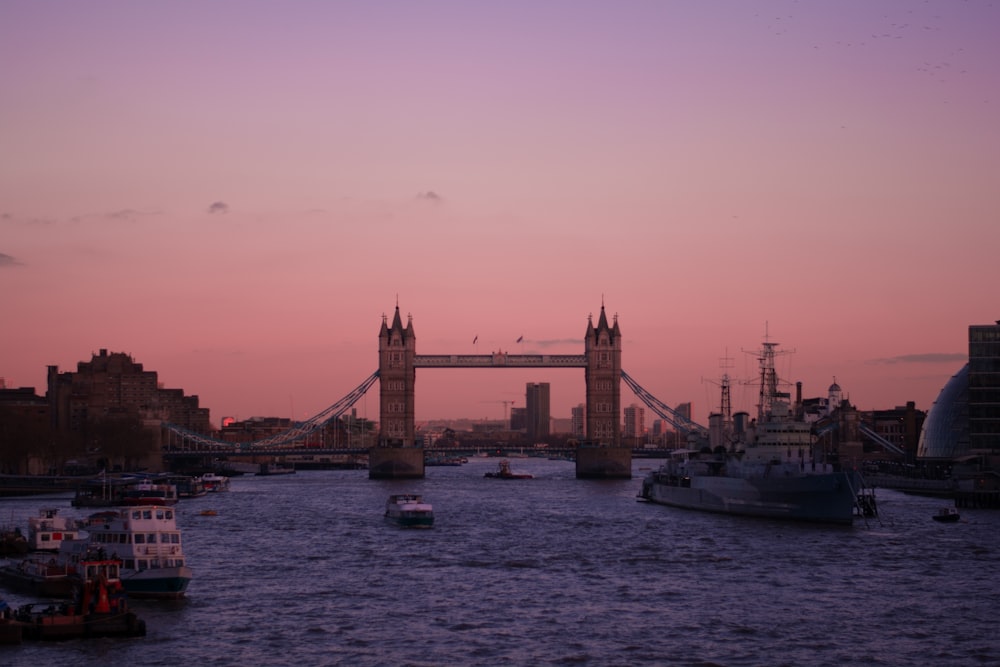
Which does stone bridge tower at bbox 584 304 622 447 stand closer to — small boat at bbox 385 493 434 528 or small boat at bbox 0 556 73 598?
small boat at bbox 385 493 434 528

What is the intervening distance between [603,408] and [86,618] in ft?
425

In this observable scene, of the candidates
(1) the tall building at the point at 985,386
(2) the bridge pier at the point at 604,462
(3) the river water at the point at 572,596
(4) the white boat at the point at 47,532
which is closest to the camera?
(3) the river water at the point at 572,596

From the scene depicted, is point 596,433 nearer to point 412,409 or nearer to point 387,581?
point 412,409

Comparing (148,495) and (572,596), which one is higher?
(148,495)

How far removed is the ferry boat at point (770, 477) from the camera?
79688mm

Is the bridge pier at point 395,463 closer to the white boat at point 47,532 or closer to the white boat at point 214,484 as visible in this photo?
the white boat at point 214,484

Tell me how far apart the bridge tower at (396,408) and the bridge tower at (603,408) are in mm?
20773

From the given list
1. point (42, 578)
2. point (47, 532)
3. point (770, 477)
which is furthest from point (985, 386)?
point (42, 578)

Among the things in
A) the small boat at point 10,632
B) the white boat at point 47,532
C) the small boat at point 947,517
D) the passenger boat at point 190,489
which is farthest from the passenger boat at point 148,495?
the small boat at point 10,632

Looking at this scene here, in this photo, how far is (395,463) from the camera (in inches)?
6225

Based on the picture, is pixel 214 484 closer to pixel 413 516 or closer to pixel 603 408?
pixel 603 408

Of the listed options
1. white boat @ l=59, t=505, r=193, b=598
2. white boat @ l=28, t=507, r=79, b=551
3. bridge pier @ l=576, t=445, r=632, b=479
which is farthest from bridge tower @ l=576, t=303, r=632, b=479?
white boat @ l=59, t=505, r=193, b=598

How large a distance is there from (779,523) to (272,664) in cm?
5101

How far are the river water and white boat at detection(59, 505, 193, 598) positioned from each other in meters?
0.85
